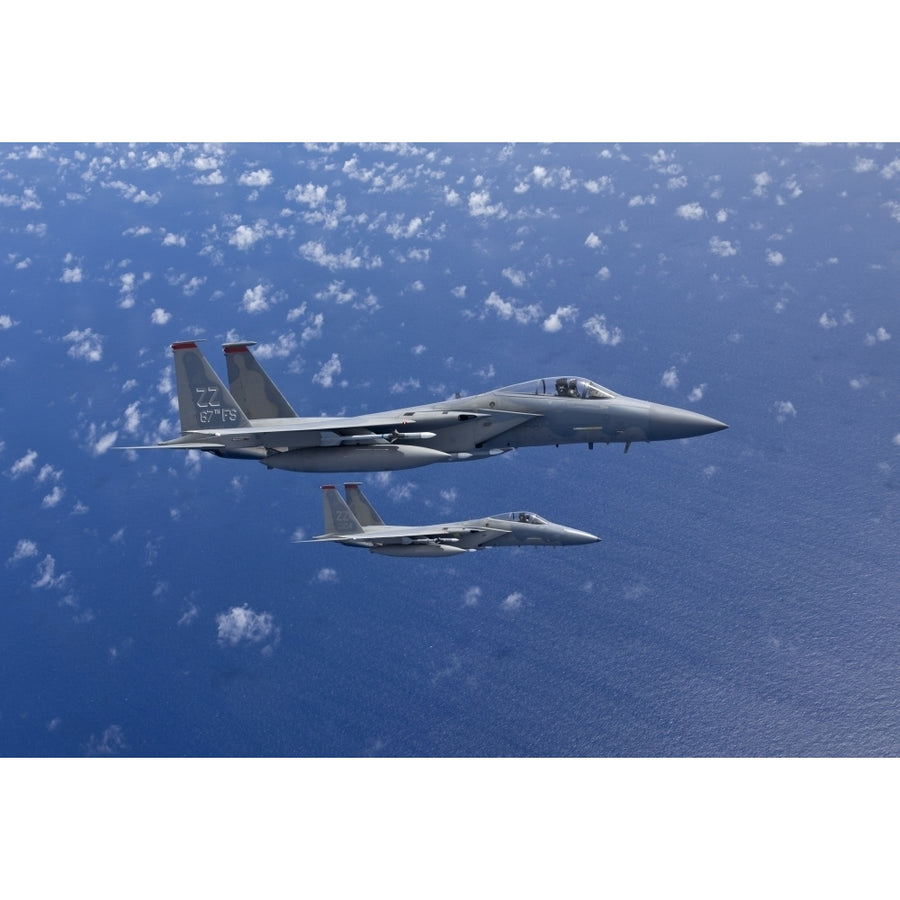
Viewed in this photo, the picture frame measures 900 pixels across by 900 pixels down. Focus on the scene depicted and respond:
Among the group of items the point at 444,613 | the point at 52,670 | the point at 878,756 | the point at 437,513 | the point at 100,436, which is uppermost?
the point at 100,436

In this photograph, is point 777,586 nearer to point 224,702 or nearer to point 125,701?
point 224,702

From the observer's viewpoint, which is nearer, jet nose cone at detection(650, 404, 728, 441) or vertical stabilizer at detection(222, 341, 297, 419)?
jet nose cone at detection(650, 404, 728, 441)

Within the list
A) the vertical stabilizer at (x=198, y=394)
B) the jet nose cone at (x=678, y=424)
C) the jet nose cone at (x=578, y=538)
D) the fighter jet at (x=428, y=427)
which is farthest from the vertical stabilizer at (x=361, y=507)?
the jet nose cone at (x=678, y=424)

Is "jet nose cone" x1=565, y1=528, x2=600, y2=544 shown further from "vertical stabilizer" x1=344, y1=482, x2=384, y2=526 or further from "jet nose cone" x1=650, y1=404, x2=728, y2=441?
"jet nose cone" x1=650, y1=404, x2=728, y2=441

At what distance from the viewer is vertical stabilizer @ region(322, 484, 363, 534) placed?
91.9 feet

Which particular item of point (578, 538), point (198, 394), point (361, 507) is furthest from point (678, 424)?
point (198, 394)

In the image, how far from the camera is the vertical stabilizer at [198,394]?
2223cm

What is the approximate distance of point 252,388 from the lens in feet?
76.7

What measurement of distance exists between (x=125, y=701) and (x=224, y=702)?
387 centimetres

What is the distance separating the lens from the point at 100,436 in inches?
1526

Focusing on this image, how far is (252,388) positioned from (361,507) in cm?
673

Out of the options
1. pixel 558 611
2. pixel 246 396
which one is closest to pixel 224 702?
pixel 558 611

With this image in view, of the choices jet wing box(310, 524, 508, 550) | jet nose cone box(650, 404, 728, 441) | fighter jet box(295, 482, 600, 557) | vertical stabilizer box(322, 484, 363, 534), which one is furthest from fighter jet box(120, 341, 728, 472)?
vertical stabilizer box(322, 484, 363, 534)

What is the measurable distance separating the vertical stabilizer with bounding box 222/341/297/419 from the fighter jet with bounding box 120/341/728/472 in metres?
0.78
